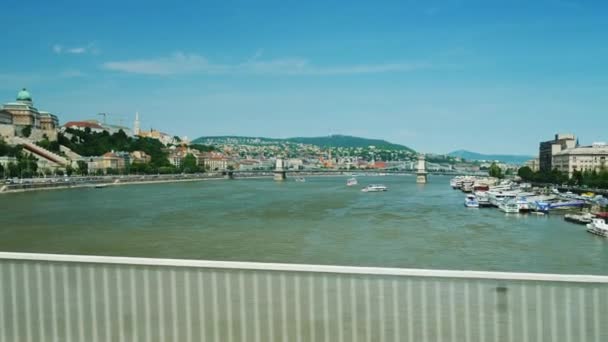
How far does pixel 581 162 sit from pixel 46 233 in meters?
36.5

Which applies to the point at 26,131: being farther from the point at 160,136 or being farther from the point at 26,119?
the point at 160,136

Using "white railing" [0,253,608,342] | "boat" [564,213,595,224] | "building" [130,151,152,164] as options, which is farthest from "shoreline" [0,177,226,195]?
"white railing" [0,253,608,342]

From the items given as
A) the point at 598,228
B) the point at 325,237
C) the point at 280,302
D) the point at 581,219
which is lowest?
the point at 581,219

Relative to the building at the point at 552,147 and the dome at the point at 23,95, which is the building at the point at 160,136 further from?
the building at the point at 552,147

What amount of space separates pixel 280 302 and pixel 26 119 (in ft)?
167

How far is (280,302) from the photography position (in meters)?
1.38

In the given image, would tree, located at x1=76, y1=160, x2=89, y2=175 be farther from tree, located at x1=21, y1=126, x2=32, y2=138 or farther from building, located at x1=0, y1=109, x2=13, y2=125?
building, located at x1=0, y1=109, x2=13, y2=125

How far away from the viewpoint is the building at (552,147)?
1810 inches

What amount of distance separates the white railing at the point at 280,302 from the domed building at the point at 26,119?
46982 millimetres

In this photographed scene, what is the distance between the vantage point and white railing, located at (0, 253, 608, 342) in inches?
50.9

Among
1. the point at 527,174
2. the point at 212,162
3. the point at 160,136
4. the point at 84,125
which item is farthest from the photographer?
the point at 160,136

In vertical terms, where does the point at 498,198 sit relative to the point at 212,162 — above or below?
below

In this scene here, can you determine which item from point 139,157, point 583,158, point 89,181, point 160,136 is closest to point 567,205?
point 583,158

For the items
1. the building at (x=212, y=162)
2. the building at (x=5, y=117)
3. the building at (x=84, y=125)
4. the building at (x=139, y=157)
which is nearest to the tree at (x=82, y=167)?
the building at (x=139, y=157)
